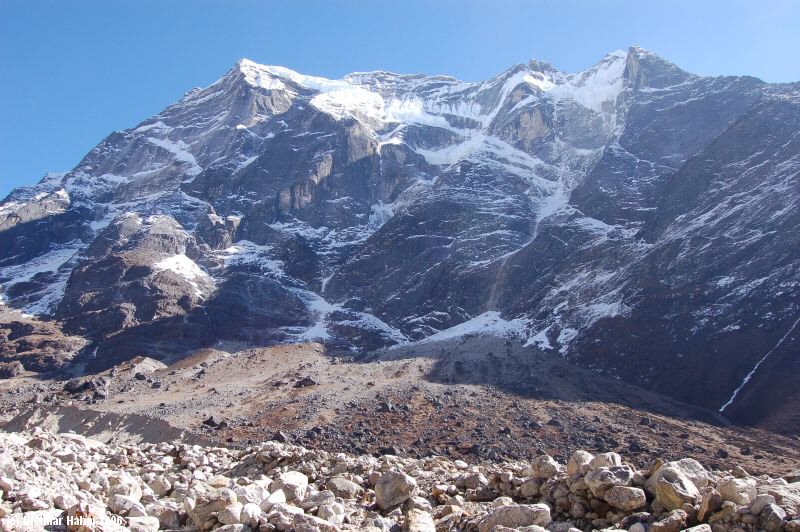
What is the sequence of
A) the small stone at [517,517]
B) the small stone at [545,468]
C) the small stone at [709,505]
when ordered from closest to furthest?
the small stone at [709,505] → the small stone at [517,517] → the small stone at [545,468]

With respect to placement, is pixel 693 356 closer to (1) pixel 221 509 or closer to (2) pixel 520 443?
(2) pixel 520 443

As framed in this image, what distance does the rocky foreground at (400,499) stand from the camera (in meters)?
13.9

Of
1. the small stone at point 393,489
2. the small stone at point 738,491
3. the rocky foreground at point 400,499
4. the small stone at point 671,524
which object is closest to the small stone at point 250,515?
the rocky foreground at point 400,499

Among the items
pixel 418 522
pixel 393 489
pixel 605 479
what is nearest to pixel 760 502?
pixel 605 479

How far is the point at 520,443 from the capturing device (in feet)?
218

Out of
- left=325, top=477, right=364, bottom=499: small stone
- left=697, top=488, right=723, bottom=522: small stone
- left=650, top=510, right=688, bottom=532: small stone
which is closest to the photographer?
left=650, top=510, right=688, bottom=532: small stone

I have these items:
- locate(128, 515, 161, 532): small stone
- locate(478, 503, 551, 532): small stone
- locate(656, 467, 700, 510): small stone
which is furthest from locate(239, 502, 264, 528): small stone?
locate(656, 467, 700, 510): small stone

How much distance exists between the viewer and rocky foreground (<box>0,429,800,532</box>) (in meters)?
13.9

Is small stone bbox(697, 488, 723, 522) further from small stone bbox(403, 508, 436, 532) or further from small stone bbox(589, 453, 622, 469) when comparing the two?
small stone bbox(403, 508, 436, 532)

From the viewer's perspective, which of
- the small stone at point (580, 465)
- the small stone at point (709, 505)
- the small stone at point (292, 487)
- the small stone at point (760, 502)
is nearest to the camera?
the small stone at point (760, 502)

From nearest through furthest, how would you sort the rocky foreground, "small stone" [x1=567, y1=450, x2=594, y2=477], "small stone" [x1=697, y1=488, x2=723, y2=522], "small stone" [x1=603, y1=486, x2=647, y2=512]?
1. "small stone" [x1=697, y1=488, x2=723, y2=522]
2. the rocky foreground
3. "small stone" [x1=603, y1=486, x2=647, y2=512]
4. "small stone" [x1=567, y1=450, x2=594, y2=477]

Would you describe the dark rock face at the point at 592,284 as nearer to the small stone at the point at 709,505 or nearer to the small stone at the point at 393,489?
the small stone at the point at 393,489

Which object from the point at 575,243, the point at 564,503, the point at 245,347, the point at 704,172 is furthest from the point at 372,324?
the point at 564,503

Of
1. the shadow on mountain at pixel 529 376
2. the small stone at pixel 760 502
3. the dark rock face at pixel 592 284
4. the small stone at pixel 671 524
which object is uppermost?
the dark rock face at pixel 592 284
